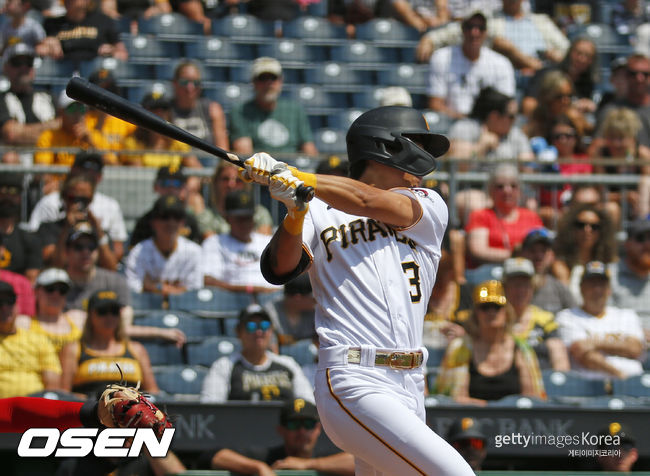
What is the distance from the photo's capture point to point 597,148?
8.55m

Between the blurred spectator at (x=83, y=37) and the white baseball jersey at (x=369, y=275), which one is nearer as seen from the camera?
the white baseball jersey at (x=369, y=275)

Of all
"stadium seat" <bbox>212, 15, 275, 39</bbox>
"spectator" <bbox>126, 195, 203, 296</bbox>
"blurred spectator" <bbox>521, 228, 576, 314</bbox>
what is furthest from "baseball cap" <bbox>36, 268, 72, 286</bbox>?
"stadium seat" <bbox>212, 15, 275, 39</bbox>

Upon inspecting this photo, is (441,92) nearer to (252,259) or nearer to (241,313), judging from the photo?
(252,259)

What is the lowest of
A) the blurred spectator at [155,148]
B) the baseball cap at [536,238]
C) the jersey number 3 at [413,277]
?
the baseball cap at [536,238]

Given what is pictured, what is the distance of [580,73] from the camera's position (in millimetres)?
9625

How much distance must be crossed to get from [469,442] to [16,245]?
3.22m

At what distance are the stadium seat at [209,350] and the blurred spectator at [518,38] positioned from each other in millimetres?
4170

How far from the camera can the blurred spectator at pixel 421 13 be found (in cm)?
1056

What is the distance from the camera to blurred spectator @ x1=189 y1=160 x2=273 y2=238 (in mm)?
7629

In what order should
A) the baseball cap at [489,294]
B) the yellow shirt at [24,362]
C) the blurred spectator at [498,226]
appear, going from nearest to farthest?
the yellow shirt at [24,362], the baseball cap at [489,294], the blurred spectator at [498,226]

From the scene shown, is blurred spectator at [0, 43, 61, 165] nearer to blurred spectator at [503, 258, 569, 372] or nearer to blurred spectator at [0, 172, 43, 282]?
blurred spectator at [0, 172, 43, 282]

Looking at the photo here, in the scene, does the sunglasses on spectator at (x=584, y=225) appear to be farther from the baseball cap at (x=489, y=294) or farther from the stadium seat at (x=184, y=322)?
the stadium seat at (x=184, y=322)

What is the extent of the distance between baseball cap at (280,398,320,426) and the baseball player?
2.26m

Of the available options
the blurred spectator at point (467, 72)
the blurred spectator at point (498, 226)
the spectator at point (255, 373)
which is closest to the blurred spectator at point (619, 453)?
the spectator at point (255, 373)
